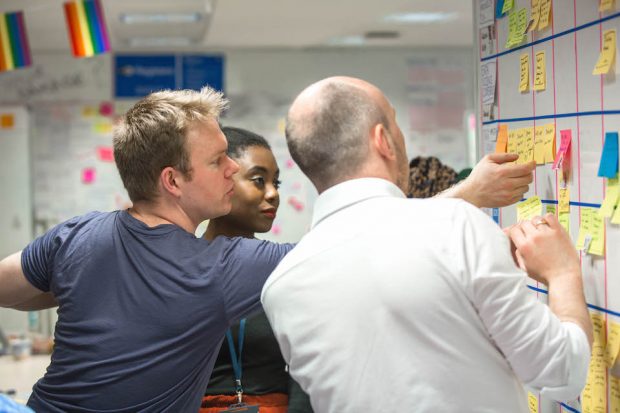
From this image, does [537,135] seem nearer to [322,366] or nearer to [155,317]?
[322,366]

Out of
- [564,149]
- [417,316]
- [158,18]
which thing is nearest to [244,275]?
[417,316]

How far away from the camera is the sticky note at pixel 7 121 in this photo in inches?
235

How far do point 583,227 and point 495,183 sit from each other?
7.2 inches

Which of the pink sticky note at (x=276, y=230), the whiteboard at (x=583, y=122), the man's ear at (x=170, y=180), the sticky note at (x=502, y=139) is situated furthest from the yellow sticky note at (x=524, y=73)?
the pink sticky note at (x=276, y=230)

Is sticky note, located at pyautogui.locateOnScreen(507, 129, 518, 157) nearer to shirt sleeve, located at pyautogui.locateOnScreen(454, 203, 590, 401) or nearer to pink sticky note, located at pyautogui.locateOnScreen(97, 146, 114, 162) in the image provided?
shirt sleeve, located at pyautogui.locateOnScreen(454, 203, 590, 401)

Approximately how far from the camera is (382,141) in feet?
4.28

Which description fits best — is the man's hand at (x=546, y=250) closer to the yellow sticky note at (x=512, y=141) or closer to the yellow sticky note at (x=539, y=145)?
the yellow sticky note at (x=539, y=145)

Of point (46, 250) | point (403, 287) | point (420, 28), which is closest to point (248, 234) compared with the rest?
point (46, 250)

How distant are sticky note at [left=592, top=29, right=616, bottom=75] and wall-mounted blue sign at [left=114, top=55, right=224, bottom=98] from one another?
5112mm

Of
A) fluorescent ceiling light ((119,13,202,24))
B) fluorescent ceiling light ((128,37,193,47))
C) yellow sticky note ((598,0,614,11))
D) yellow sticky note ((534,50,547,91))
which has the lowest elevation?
yellow sticky note ((534,50,547,91))

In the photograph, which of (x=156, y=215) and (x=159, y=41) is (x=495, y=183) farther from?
(x=159, y=41)

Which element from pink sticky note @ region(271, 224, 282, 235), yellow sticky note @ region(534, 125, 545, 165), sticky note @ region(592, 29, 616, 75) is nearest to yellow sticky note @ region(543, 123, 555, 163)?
yellow sticky note @ region(534, 125, 545, 165)

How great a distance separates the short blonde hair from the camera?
1594 mm

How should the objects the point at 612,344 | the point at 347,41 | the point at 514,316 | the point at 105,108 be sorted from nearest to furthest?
the point at 514,316
the point at 612,344
the point at 347,41
the point at 105,108
